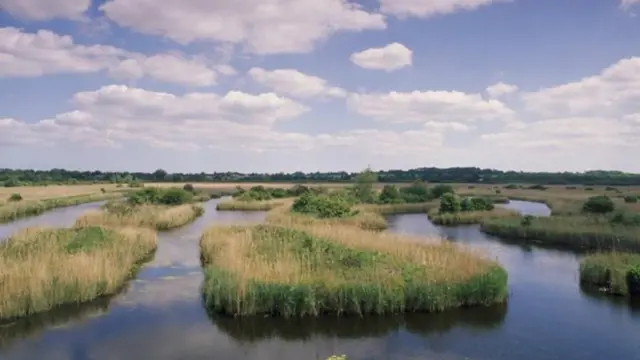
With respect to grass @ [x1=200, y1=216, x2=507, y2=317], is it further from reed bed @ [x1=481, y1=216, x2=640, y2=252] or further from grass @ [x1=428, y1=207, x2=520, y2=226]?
grass @ [x1=428, y1=207, x2=520, y2=226]

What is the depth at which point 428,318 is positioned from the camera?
57.1ft

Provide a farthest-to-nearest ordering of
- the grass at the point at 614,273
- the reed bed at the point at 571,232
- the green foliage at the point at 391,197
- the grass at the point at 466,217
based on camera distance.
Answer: the green foliage at the point at 391,197, the grass at the point at 466,217, the reed bed at the point at 571,232, the grass at the point at 614,273

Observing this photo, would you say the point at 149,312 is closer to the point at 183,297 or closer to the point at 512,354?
the point at 183,297

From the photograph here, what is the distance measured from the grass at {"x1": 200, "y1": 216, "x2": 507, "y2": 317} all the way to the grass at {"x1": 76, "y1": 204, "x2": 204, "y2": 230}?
18528 mm

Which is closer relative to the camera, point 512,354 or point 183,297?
point 512,354

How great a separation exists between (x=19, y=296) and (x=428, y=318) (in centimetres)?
1289

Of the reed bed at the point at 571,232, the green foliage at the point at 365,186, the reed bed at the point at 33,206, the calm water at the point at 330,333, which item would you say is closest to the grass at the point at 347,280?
the calm water at the point at 330,333

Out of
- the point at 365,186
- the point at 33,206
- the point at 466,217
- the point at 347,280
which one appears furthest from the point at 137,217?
the point at 365,186

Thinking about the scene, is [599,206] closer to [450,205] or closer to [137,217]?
[450,205]

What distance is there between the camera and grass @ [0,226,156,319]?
17.4 metres

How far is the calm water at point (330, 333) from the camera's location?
48.2ft

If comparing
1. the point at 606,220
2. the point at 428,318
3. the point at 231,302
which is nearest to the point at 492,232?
the point at 606,220

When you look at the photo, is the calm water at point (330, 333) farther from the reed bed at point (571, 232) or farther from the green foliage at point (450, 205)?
the green foliage at point (450, 205)

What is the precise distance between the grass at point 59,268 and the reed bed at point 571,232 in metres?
24.9
